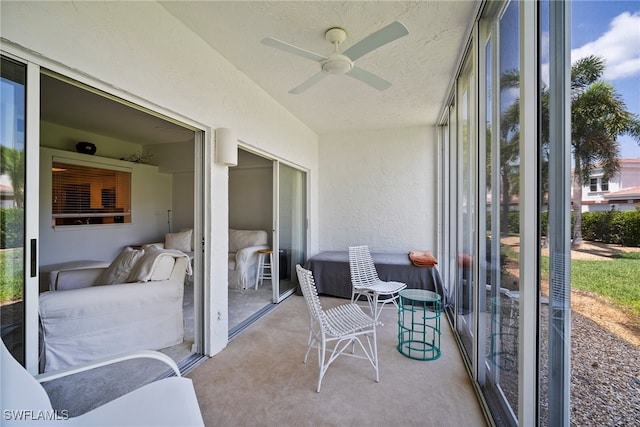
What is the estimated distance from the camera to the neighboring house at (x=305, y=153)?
119 cm

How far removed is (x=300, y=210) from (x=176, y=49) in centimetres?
288

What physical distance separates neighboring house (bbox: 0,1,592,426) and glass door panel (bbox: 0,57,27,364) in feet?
0.06

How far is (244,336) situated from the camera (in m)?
2.70

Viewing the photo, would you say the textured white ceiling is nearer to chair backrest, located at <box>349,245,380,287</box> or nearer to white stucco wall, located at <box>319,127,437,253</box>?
white stucco wall, located at <box>319,127,437,253</box>

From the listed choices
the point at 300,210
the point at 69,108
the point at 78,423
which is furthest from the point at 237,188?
the point at 78,423

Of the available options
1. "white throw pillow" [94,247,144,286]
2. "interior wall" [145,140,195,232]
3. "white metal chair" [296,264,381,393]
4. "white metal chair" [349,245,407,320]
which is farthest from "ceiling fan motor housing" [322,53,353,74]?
"interior wall" [145,140,195,232]

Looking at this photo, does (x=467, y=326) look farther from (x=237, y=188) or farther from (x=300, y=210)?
(x=237, y=188)

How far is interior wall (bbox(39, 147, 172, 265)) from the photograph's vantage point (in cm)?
370

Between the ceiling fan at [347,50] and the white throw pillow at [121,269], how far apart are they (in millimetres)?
2354

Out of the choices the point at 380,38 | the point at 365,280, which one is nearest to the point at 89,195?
the point at 365,280

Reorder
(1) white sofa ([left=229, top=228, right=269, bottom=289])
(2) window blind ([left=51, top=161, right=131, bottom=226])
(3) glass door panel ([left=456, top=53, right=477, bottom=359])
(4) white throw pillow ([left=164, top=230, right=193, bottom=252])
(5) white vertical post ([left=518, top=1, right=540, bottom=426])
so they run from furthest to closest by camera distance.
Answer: (4) white throw pillow ([left=164, top=230, right=193, bottom=252]) → (1) white sofa ([left=229, top=228, right=269, bottom=289]) → (2) window blind ([left=51, top=161, right=131, bottom=226]) → (3) glass door panel ([left=456, top=53, right=477, bottom=359]) → (5) white vertical post ([left=518, top=1, right=540, bottom=426])

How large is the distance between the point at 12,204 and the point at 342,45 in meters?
2.36

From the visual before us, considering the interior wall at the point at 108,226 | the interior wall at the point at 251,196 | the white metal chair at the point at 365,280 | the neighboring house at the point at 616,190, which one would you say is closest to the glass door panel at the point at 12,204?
the neighboring house at the point at 616,190

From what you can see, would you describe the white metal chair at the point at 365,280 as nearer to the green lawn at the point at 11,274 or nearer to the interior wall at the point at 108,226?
the green lawn at the point at 11,274
